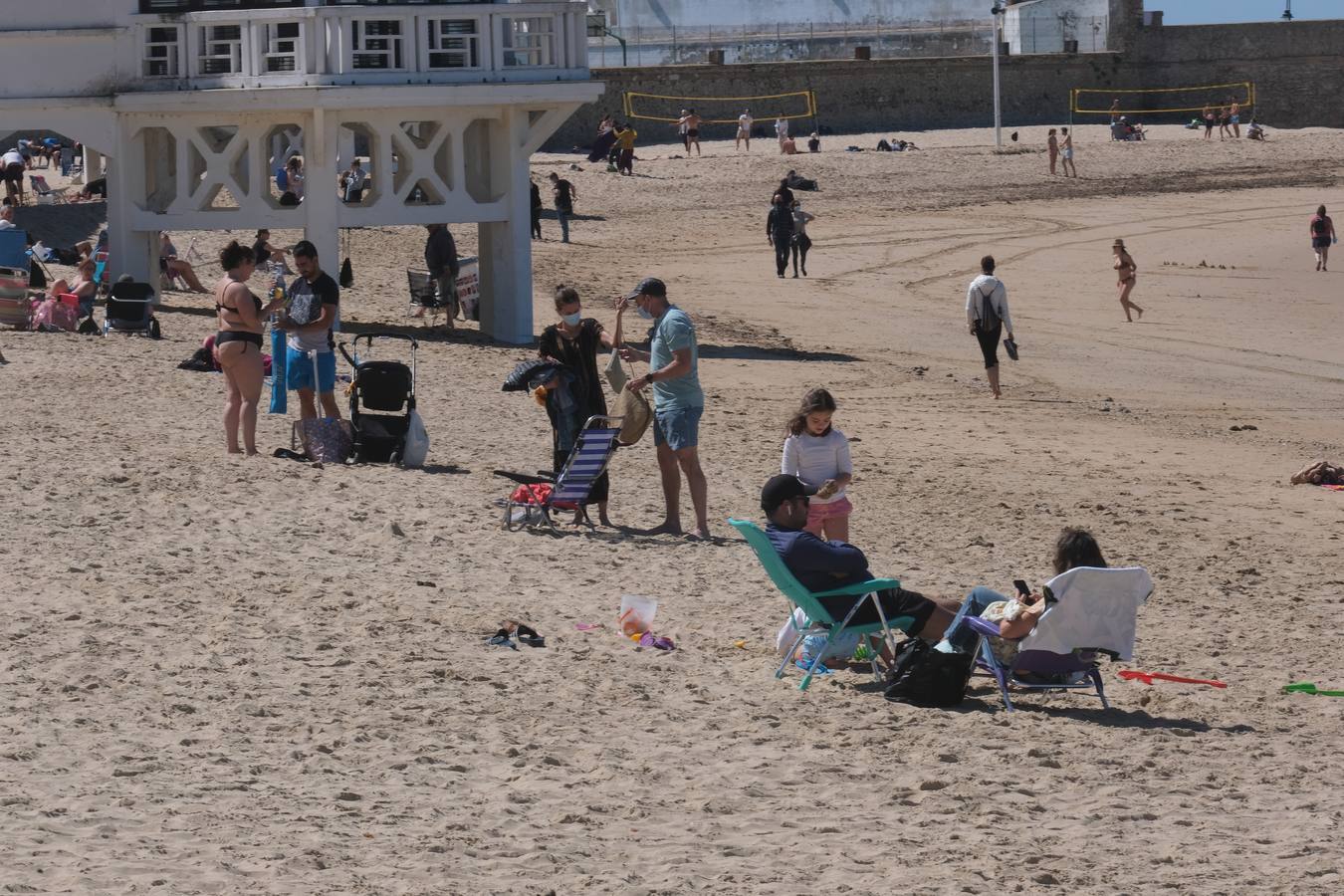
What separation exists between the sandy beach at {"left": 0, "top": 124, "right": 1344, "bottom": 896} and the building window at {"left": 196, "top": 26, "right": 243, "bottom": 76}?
2.82 metres

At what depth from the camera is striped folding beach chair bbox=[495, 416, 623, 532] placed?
11.5 meters

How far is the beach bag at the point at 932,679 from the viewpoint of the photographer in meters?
8.35

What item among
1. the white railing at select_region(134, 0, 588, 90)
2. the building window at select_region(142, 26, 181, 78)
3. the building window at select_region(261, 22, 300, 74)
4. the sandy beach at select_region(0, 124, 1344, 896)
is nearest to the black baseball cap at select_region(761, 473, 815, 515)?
the sandy beach at select_region(0, 124, 1344, 896)

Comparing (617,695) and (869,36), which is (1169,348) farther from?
(869,36)

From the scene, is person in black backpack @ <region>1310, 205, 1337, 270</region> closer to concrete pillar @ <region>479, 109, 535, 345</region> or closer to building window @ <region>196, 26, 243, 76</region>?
concrete pillar @ <region>479, 109, 535, 345</region>

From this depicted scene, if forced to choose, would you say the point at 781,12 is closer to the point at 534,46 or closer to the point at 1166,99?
the point at 1166,99

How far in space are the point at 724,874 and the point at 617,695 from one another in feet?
6.97

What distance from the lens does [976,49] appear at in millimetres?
61344

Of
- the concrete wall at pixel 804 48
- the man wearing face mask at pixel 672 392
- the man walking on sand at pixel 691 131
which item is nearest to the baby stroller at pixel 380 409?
the man wearing face mask at pixel 672 392

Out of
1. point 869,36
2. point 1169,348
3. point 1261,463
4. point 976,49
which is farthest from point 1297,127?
point 1261,463

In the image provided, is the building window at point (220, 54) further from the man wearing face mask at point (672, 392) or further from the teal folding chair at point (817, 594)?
the teal folding chair at point (817, 594)

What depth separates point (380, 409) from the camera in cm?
1350

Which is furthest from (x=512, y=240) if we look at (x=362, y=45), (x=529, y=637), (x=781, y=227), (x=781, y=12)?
(x=781, y=12)

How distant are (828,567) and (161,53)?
15.4m
